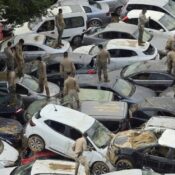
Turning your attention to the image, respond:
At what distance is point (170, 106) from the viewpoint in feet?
Answer: 56.7

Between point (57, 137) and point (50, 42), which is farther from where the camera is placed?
point (50, 42)

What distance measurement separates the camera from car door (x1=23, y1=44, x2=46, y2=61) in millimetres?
22172

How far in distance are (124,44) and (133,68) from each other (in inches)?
81.3

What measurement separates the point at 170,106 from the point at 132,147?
115 inches

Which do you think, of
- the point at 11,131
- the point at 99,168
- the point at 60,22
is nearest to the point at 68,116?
the point at 99,168

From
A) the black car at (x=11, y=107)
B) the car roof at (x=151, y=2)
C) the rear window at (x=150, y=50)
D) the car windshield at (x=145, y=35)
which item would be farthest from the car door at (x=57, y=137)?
the car roof at (x=151, y=2)

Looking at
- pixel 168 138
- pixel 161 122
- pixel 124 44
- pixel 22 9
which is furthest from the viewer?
pixel 124 44

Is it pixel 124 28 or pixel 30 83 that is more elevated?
pixel 30 83

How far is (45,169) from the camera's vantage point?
12984 mm

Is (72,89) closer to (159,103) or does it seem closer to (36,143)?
(36,143)

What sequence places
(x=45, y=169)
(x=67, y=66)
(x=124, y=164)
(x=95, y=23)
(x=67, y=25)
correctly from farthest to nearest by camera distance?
(x=95, y=23) < (x=67, y=25) < (x=67, y=66) < (x=124, y=164) < (x=45, y=169)

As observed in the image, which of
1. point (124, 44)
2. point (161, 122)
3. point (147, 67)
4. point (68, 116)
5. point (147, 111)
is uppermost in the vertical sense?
point (68, 116)

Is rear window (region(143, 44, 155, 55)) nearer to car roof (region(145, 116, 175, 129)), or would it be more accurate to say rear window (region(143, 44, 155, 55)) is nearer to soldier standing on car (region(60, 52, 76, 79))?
soldier standing on car (region(60, 52, 76, 79))

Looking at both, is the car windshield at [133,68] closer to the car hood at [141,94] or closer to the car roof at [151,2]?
the car hood at [141,94]
